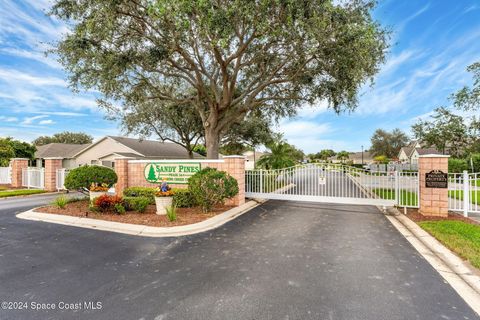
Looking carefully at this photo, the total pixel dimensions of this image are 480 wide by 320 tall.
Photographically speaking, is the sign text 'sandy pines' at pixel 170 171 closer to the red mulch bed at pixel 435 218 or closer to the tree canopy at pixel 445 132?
the red mulch bed at pixel 435 218

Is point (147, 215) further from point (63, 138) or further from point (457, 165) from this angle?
point (63, 138)

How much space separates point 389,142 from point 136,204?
7956 centimetres

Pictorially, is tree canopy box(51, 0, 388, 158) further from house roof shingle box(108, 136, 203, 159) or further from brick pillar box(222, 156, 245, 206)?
house roof shingle box(108, 136, 203, 159)

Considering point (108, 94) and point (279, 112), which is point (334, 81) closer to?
point (279, 112)

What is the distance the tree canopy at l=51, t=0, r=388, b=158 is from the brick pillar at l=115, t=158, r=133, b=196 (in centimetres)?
383

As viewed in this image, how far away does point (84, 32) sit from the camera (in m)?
10.0

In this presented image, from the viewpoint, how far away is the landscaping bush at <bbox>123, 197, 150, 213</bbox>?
8.74 metres

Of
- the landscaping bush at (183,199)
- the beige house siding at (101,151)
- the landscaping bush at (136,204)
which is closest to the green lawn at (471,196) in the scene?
the landscaping bush at (183,199)

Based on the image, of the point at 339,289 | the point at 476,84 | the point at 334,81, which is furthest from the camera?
the point at 476,84

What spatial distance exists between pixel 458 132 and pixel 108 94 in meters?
27.9

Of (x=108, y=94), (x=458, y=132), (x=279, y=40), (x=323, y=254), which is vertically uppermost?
(x=279, y=40)

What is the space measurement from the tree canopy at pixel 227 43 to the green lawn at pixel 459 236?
6551 millimetres

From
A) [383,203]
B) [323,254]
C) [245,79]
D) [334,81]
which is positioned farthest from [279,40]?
[323,254]

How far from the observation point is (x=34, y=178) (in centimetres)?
1739
